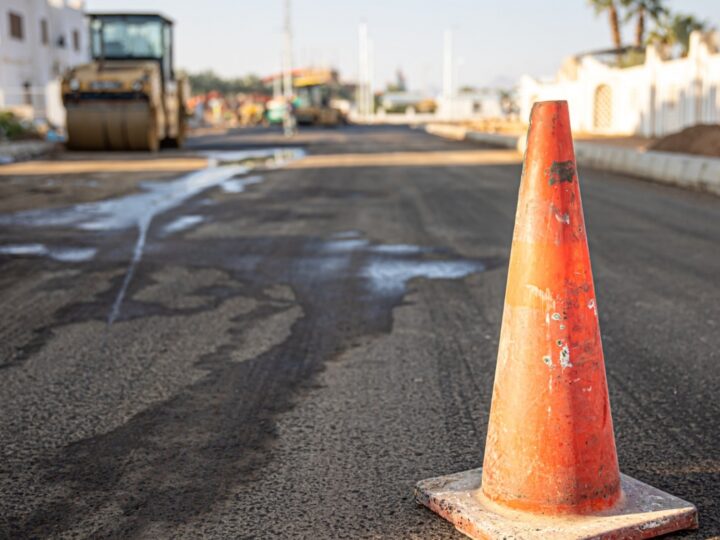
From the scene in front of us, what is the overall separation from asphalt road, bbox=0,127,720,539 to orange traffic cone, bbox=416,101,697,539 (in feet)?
0.50

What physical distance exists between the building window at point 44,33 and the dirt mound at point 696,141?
38.9 m

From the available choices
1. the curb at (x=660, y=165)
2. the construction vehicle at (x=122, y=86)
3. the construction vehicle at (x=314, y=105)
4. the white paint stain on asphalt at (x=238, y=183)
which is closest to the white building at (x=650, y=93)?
the curb at (x=660, y=165)

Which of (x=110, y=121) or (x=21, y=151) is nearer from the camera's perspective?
(x=110, y=121)

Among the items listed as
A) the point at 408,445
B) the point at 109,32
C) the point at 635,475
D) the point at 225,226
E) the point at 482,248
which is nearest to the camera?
the point at 635,475

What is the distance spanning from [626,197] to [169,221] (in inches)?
248

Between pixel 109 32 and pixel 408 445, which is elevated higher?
pixel 109 32

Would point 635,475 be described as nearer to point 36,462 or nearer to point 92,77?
point 36,462

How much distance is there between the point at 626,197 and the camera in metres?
12.6

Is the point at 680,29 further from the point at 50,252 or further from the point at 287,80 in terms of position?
the point at 50,252

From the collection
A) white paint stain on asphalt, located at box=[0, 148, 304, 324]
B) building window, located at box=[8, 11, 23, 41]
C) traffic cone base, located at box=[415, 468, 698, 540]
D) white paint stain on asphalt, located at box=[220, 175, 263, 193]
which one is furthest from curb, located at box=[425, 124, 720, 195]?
building window, located at box=[8, 11, 23, 41]

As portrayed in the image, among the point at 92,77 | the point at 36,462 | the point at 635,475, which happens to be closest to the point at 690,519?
the point at 635,475

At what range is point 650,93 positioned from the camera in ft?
101

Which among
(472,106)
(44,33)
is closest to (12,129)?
(44,33)

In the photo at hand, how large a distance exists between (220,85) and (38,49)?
97.8m
